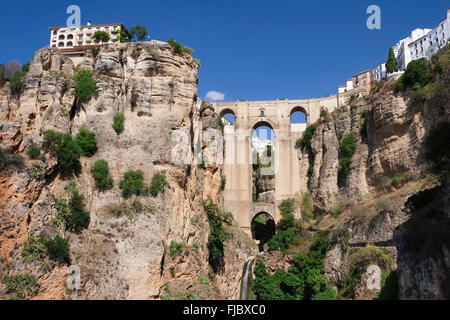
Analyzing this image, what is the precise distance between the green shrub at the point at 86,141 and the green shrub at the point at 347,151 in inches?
797

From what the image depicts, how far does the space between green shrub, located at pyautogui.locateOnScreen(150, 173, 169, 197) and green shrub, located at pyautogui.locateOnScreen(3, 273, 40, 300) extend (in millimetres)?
7254

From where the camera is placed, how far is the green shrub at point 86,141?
953 inches

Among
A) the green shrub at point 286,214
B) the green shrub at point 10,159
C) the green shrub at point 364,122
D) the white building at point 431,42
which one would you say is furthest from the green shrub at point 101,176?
the white building at point 431,42

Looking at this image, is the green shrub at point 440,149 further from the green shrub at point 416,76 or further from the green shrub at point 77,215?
the green shrub at point 77,215

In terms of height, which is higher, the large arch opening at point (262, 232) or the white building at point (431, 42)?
the white building at point (431, 42)

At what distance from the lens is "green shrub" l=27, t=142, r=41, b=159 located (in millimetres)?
20695

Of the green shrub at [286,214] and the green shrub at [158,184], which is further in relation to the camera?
the green shrub at [286,214]

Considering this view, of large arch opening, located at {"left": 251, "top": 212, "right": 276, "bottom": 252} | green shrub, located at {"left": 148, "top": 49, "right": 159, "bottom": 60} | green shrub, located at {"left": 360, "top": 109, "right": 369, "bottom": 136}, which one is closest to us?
green shrub, located at {"left": 148, "top": 49, "right": 159, "bottom": 60}

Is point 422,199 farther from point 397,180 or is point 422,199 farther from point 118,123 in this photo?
point 118,123

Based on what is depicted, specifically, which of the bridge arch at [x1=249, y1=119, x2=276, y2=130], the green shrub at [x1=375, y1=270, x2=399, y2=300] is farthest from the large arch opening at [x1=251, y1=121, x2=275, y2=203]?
the green shrub at [x1=375, y1=270, x2=399, y2=300]

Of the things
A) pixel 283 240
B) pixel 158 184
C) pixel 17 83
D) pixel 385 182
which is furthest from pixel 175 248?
pixel 385 182

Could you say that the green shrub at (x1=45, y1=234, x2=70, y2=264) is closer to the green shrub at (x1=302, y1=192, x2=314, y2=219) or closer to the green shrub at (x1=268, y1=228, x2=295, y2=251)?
the green shrub at (x1=268, y1=228, x2=295, y2=251)
